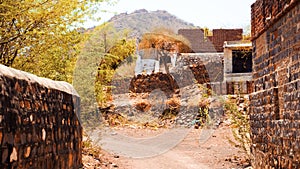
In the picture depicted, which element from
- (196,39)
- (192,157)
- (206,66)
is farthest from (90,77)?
(196,39)

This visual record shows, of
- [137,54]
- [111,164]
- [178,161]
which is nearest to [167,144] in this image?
[178,161]

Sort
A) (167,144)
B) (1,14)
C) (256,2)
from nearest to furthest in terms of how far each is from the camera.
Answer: (1,14)
(256,2)
(167,144)

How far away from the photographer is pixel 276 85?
7902 millimetres

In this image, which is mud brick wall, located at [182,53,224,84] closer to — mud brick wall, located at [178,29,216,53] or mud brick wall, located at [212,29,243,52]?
mud brick wall, located at [212,29,243,52]

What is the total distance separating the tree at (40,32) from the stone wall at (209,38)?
19.7 m

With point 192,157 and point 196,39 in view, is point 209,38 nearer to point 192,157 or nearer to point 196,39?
point 196,39

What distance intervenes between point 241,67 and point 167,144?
9.56m

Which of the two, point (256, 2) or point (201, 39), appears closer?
point (256, 2)

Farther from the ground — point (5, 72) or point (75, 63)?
point (75, 63)

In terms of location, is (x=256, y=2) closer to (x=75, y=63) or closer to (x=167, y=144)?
(x=75, y=63)

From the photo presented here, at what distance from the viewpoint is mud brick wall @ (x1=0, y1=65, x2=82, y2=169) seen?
4.52m

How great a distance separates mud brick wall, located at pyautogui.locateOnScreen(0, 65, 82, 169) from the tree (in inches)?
78.9

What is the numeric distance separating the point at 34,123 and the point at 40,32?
3.93m

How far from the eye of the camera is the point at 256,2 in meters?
9.62
